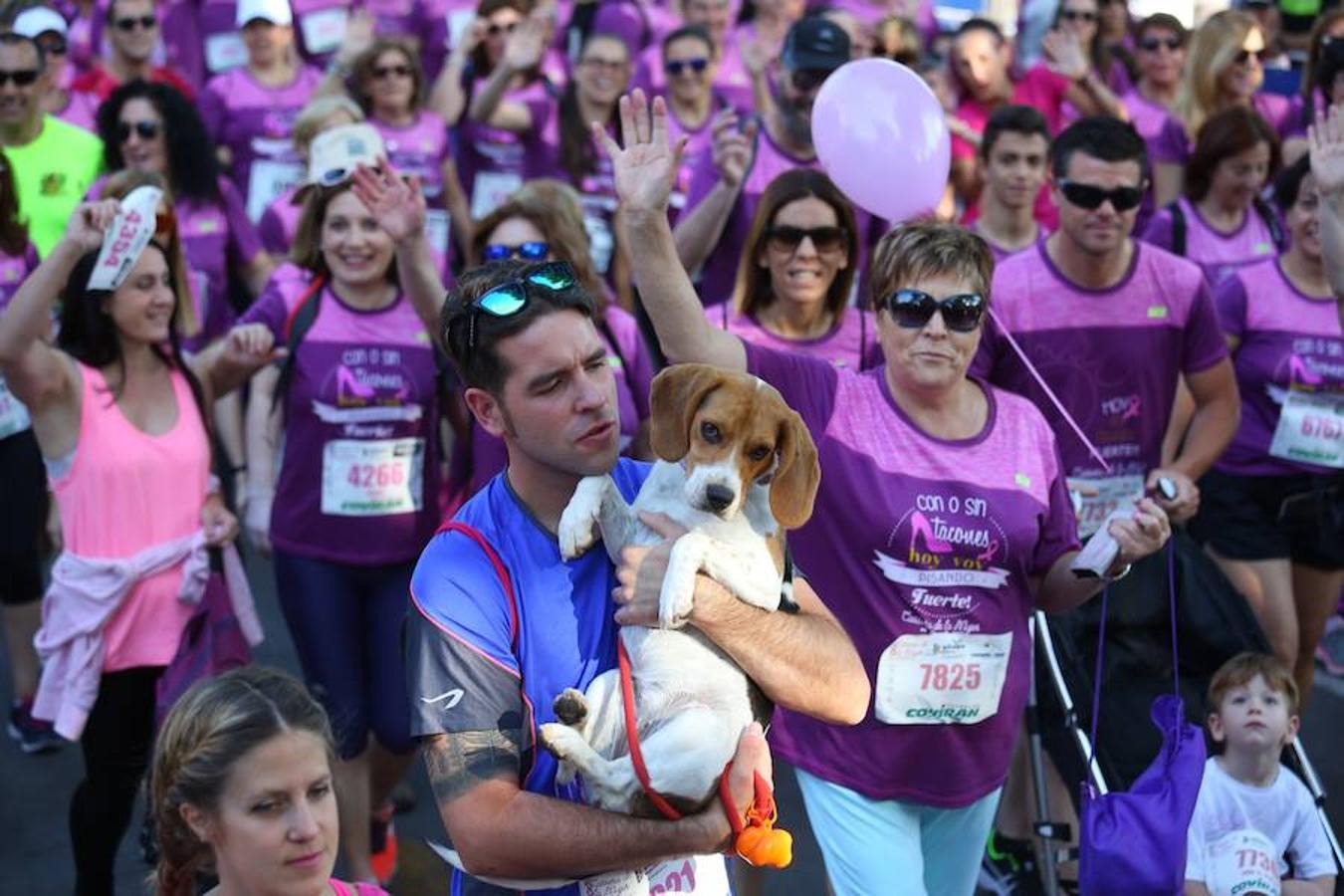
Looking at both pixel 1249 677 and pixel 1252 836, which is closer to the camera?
pixel 1252 836

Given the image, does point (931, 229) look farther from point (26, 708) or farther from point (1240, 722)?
point (26, 708)

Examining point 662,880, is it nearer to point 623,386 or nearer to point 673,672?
point 673,672

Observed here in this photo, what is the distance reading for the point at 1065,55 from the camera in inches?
314

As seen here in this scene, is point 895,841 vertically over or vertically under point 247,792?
under

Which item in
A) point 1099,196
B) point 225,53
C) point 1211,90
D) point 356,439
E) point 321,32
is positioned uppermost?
point 321,32

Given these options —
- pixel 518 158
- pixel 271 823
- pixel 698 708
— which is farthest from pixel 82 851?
pixel 518 158

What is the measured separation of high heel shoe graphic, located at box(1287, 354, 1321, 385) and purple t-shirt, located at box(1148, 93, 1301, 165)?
9.88 ft

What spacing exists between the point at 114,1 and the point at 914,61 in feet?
12.7

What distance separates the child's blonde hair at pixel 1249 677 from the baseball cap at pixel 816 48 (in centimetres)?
274

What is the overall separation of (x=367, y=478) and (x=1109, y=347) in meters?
2.10

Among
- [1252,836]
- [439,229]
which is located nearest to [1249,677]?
[1252,836]

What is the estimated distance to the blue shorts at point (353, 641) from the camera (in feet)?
15.8

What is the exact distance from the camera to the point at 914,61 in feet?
27.3

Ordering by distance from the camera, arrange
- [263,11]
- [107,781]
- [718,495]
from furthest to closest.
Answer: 1. [263,11]
2. [107,781]
3. [718,495]
